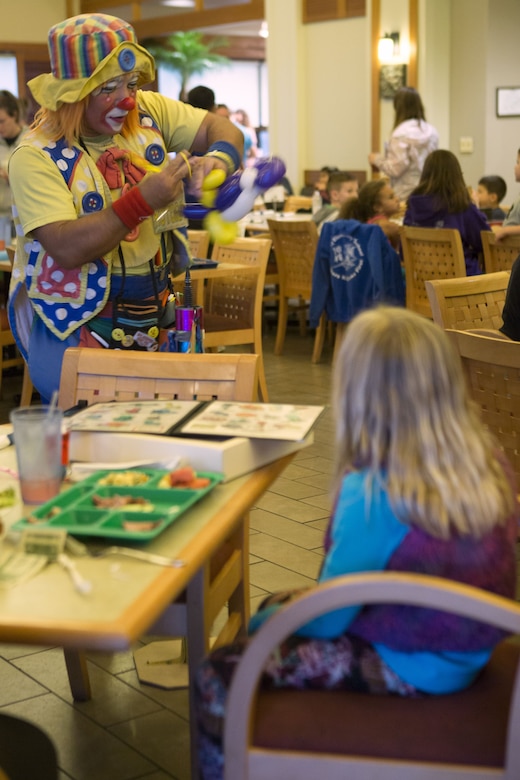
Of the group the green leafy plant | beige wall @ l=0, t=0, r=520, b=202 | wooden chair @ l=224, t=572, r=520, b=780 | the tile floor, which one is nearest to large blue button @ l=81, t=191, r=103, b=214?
the tile floor

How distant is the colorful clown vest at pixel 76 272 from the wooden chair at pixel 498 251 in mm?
3030

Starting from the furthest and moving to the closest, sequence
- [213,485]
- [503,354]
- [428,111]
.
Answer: [428,111]
[503,354]
[213,485]

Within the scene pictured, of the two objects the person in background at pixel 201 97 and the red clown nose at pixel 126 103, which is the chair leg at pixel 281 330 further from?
the red clown nose at pixel 126 103

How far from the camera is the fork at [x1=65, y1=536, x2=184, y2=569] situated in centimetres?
127

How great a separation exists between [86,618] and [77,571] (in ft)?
0.46

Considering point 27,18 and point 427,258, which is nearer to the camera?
point 427,258

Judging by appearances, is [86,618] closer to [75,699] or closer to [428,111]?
[75,699]

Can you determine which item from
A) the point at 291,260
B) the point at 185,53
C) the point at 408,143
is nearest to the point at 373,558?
the point at 291,260

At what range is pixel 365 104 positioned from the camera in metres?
10.2

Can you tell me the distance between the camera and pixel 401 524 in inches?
52.4

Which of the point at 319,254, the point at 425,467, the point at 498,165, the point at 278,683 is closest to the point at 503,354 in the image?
the point at 425,467

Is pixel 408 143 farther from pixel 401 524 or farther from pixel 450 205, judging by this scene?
pixel 401 524

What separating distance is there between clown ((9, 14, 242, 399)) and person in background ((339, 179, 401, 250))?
364 centimetres

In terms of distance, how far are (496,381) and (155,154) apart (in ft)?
3.13
